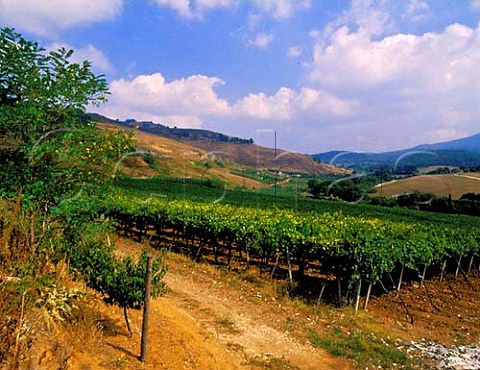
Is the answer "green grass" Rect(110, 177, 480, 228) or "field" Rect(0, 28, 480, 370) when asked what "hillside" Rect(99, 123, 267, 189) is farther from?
"field" Rect(0, 28, 480, 370)

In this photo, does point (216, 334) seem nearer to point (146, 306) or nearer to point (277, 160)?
point (146, 306)

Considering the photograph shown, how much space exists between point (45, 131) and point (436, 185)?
54.0 m

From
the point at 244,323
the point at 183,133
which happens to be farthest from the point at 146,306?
the point at 183,133

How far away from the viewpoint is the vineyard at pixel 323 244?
38.5 feet

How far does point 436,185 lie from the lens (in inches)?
2093

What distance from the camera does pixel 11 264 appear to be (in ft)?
14.6

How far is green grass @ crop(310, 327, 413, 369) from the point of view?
A: 7.98 m

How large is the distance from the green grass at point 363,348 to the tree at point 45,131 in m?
5.51

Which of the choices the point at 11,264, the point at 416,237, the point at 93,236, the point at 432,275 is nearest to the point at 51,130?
the point at 93,236

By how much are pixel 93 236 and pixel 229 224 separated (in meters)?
8.25

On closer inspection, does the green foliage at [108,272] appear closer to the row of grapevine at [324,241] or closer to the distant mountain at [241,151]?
the row of grapevine at [324,241]

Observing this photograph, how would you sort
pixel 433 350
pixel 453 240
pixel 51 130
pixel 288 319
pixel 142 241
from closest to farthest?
pixel 51 130, pixel 433 350, pixel 288 319, pixel 453 240, pixel 142 241

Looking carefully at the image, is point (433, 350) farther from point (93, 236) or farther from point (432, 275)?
point (432, 275)

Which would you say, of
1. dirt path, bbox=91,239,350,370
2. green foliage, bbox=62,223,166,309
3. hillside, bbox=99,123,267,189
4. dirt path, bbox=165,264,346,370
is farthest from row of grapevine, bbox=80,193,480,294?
hillside, bbox=99,123,267,189
